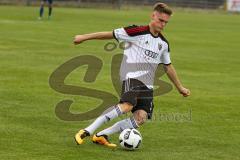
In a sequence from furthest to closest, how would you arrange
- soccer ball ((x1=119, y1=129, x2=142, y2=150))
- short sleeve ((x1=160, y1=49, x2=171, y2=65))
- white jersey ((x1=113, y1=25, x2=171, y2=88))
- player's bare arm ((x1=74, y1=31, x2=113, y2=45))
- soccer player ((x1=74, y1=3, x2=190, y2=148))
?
short sleeve ((x1=160, y1=49, x2=171, y2=65))
white jersey ((x1=113, y1=25, x2=171, y2=88))
soccer player ((x1=74, y1=3, x2=190, y2=148))
soccer ball ((x1=119, y1=129, x2=142, y2=150))
player's bare arm ((x1=74, y1=31, x2=113, y2=45))

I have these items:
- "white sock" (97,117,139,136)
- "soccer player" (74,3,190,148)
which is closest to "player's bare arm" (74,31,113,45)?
"soccer player" (74,3,190,148)

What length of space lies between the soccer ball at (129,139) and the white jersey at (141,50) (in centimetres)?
78

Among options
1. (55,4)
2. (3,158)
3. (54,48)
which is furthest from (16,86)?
(55,4)

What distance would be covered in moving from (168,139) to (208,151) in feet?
3.14

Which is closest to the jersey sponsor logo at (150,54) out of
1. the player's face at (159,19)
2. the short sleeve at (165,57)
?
the short sleeve at (165,57)

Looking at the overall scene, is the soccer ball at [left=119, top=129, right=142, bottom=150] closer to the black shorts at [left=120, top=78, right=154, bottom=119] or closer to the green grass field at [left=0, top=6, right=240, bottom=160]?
the green grass field at [left=0, top=6, right=240, bottom=160]

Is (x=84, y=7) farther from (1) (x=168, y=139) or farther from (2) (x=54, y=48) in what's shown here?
(1) (x=168, y=139)

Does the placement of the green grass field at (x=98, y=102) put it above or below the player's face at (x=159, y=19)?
below

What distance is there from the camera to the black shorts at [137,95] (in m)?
9.91

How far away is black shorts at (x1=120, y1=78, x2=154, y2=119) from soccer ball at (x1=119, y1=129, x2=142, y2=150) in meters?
→ 0.42

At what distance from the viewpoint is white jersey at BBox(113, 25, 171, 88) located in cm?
1005

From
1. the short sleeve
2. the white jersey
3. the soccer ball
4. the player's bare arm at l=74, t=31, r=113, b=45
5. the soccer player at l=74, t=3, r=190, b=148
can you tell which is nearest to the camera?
the player's bare arm at l=74, t=31, r=113, b=45

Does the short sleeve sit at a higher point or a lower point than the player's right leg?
higher

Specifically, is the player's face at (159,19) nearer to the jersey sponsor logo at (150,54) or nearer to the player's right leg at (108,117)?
the jersey sponsor logo at (150,54)
